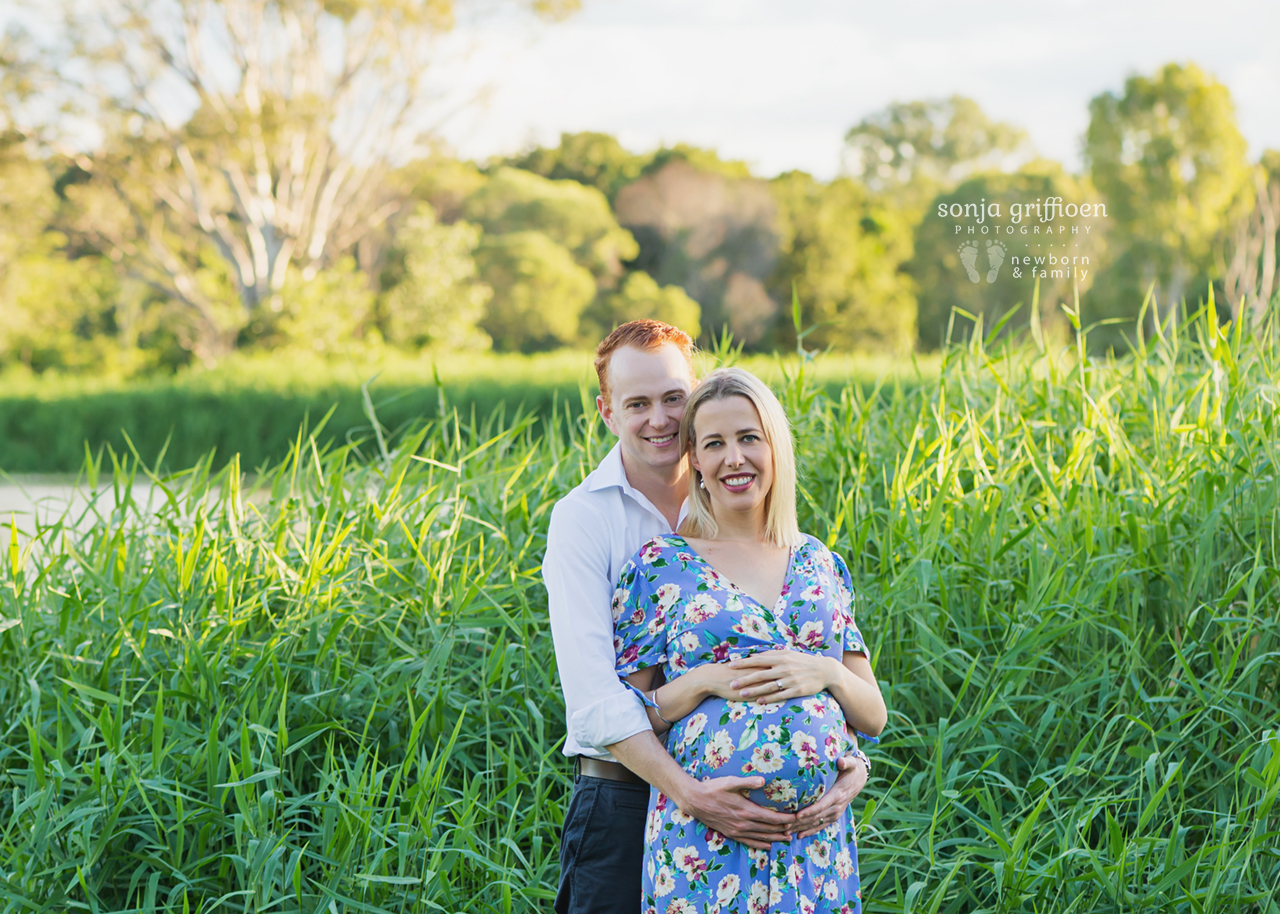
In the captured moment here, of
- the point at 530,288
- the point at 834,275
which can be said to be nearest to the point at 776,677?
the point at 530,288

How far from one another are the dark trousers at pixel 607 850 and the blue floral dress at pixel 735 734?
7 centimetres

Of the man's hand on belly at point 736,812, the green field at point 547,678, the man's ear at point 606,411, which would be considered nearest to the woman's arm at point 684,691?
the man's hand on belly at point 736,812

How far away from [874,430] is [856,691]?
2.27m

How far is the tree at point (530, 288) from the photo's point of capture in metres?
28.7

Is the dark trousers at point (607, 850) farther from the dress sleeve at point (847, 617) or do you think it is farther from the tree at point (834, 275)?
the tree at point (834, 275)

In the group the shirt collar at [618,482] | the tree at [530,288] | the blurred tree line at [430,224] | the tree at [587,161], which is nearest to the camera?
the shirt collar at [618,482]

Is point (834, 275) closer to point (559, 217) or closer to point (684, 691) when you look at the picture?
point (559, 217)

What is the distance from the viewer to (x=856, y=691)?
1.71 meters

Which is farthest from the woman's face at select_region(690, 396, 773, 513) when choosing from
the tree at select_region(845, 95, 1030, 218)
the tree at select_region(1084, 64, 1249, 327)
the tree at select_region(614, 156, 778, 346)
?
the tree at select_region(845, 95, 1030, 218)

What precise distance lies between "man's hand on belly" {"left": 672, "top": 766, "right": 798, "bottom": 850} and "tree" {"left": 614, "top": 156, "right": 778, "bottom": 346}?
98.6 ft

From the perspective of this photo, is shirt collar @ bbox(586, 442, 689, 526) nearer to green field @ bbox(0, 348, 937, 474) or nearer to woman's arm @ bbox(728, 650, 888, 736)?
woman's arm @ bbox(728, 650, 888, 736)

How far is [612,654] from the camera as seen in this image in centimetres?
174

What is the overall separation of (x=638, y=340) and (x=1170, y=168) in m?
27.8

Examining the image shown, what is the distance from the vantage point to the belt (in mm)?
1808
